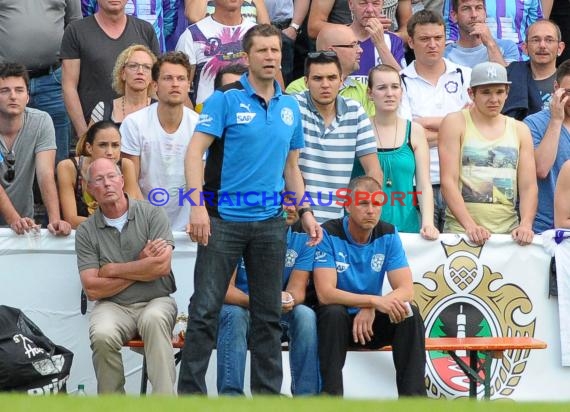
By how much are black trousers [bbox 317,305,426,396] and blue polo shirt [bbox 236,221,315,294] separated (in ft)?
1.46

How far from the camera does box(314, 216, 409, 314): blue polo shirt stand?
9.56 meters

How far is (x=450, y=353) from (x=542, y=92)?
3504 mm

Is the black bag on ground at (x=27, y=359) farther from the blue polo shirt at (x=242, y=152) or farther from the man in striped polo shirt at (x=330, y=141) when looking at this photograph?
the man in striped polo shirt at (x=330, y=141)

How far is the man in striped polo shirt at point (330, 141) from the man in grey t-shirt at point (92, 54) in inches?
89.4

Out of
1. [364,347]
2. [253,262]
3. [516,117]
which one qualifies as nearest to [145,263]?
[253,262]

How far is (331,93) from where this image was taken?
406 inches

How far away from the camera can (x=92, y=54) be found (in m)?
11.8

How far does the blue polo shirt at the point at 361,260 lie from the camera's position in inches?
376

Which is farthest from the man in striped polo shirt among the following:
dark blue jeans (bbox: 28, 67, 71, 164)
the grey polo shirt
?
dark blue jeans (bbox: 28, 67, 71, 164)

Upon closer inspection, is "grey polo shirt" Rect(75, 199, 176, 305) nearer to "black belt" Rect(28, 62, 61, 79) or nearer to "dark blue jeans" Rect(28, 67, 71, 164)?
A: "dark blue jeans" Rect(28, 67, 71, 164)

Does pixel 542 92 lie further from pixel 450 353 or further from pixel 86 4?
pixel 86 4

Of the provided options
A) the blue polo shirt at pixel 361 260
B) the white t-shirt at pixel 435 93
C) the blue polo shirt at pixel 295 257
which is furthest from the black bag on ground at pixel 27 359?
the white t-shirt at pixel 435 93

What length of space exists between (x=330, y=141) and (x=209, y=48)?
2343 mm

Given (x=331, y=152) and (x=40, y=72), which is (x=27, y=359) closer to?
(x=331, y=152)
